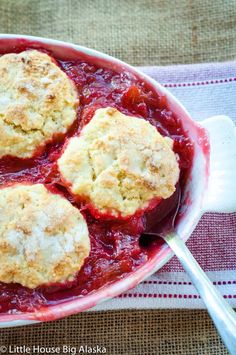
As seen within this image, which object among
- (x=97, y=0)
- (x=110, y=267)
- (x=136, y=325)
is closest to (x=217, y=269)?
(x=136, y=325)

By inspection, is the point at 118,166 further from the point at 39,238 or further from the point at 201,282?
the point at 201,282

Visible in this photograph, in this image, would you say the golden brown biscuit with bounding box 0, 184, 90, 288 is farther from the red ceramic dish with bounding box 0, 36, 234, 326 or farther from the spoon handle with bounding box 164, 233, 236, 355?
the spoon handle with bounding box 164, 233, 236, 355

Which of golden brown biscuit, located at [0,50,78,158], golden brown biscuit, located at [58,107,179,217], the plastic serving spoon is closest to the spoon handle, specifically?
the plastic serving spoon

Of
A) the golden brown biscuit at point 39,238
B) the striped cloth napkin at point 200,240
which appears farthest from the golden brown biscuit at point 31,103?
the striped cloth napkin at point 200,240

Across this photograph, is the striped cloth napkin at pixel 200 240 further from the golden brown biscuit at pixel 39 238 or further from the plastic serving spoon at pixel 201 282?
the golden brown biscuit at pixel 39 238

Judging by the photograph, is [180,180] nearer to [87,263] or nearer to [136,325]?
[87,263]
